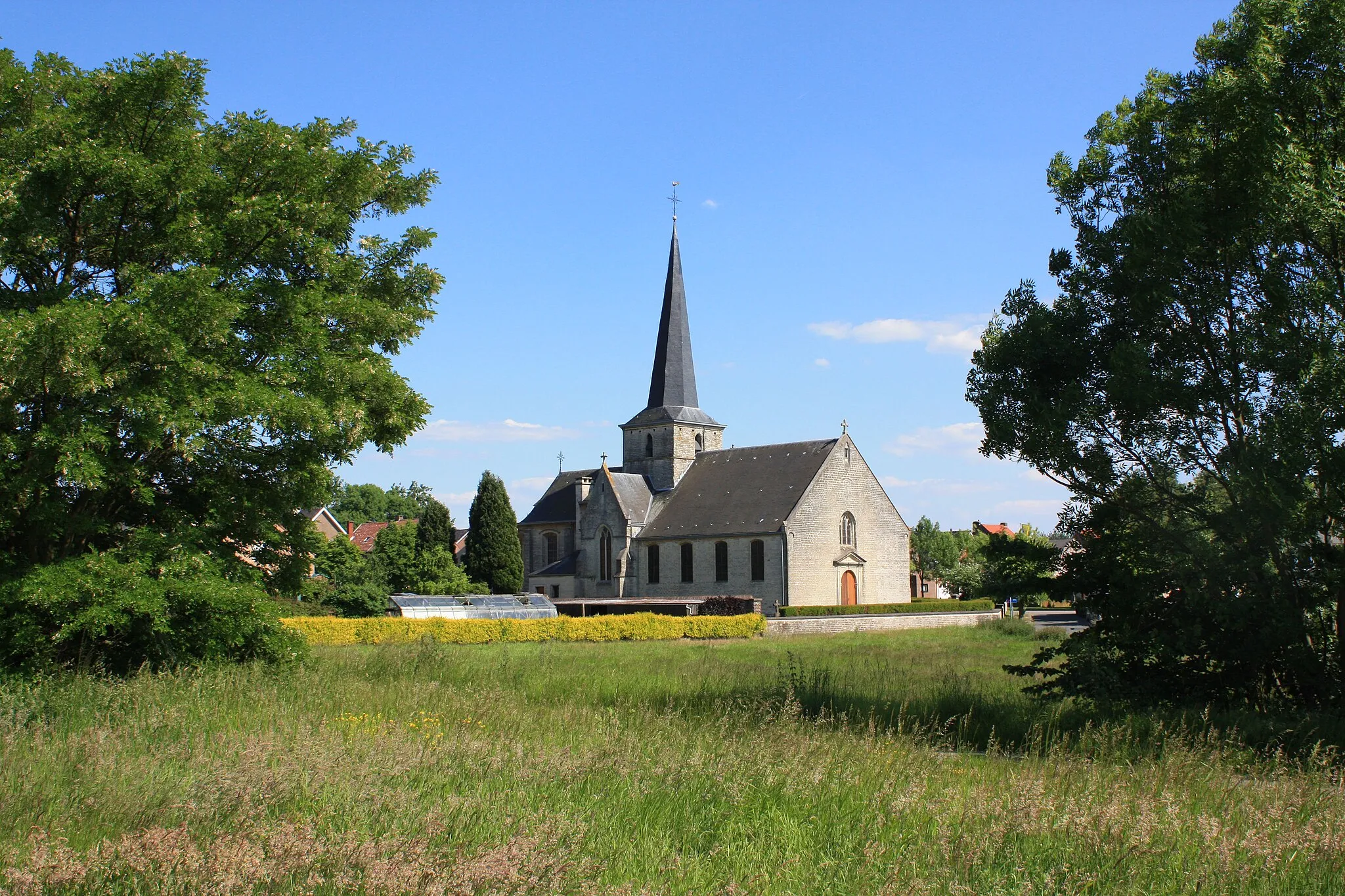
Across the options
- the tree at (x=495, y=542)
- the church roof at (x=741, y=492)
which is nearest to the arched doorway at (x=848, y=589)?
the church roof at (x=741, y=492)

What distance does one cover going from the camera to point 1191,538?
1048cm

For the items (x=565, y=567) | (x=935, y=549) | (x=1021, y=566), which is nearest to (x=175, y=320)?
(x=1021, y=566)

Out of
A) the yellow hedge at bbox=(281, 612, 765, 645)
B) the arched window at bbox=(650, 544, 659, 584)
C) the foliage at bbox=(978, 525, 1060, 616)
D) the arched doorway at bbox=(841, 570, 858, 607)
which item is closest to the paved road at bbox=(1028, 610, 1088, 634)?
the arched doorway at bbox=(841, 570, 858, 607)

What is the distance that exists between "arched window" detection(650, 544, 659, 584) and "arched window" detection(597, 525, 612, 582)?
2641 millimetres

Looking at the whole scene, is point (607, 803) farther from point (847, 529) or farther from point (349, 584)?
point (847, 529)

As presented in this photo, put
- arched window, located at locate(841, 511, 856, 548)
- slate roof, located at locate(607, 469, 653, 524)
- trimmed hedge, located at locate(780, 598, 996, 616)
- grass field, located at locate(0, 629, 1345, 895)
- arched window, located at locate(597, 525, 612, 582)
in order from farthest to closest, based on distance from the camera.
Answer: arched window, located at locate(597, 525, 612, 582) < slate roof, located at locate(607, 469, 653, 524) < arched window, located at locate(841, 511, 856, 548) < trimmed hedge, located at locate(780, 598, 996, 616) < grass field, located at locate(0, 629, 1345, 895)

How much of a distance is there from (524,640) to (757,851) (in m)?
27.8

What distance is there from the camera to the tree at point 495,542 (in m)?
55.3

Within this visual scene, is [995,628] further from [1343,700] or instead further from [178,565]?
[178,565]

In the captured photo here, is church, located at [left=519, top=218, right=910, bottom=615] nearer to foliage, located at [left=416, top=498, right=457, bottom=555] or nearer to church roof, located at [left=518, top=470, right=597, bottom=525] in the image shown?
church roof, located at [left=518, top=470, right=597, bottom=525]

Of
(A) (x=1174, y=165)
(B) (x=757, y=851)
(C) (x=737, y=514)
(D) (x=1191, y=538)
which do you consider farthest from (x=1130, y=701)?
(C) (x=737, y=514)

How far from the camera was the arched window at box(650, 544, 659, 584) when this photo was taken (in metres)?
54.5

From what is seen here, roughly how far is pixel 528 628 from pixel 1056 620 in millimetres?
24734

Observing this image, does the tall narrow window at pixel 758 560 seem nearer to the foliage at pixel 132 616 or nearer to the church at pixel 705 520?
the church at pixel 705 520
